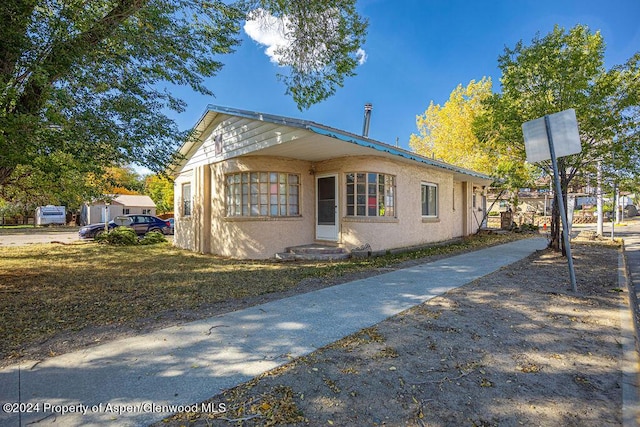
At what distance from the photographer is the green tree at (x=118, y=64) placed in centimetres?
504

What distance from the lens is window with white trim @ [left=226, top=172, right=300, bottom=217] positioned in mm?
9766

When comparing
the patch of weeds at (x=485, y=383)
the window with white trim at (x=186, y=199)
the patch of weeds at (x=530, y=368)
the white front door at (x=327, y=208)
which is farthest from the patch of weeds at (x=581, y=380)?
the window with white trim at (x=186, y=199)

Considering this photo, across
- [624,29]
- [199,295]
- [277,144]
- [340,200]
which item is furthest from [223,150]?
[624,29]

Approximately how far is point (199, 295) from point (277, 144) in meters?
4.33

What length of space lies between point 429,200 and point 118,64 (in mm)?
11125

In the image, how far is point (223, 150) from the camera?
10547 mm

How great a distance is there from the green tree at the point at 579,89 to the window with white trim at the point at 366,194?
4055mm

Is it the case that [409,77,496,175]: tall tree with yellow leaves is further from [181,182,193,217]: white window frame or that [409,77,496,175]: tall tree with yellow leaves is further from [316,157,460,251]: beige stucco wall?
[181,182,193,217]: white window frame

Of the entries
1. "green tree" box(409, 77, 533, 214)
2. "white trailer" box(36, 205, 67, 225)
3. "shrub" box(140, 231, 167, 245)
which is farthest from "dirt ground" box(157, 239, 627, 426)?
"white trailer" box(36, 205, 67, 225)

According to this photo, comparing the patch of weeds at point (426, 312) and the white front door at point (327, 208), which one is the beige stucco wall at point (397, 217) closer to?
the white front door at point (327, 208)

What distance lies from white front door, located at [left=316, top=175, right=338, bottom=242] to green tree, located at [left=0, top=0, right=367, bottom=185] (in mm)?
2795

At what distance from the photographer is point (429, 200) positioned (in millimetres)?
12680

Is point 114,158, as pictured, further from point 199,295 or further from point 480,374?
point 480,374

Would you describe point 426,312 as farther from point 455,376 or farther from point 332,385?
point 332,385
